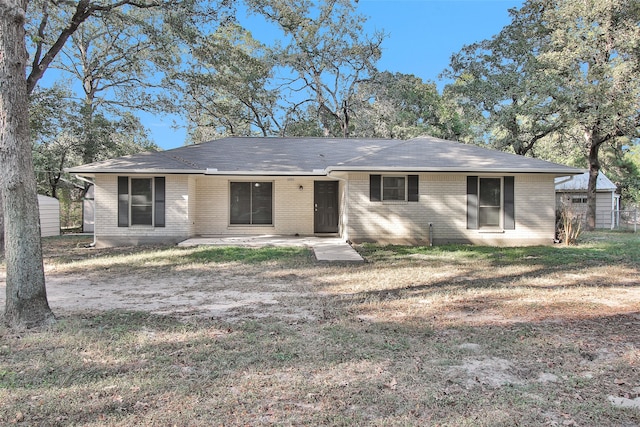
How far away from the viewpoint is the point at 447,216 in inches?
518

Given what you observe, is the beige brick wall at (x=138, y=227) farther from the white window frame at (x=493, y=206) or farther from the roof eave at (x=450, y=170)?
the white window frame at (x=493, y=206)

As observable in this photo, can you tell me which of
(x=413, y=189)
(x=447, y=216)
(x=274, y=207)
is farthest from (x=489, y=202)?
(x=274, y=207)

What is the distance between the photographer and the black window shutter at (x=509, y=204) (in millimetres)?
13062

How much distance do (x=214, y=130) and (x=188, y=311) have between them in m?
24.3

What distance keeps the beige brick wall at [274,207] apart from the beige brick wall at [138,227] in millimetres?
1336

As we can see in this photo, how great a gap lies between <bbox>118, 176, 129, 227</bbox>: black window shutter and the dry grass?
5735 millimetres

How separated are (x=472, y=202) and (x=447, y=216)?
85 cm

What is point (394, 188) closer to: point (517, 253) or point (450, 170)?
point (450, 170)

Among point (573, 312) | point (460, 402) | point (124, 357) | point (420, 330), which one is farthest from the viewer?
point (573, 312)

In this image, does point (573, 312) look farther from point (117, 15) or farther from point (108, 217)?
point (117, 15)

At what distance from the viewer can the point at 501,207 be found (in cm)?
1316

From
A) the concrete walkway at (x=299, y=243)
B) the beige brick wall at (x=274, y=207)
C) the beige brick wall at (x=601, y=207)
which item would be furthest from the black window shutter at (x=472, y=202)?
the beige brick wall at (x=601, y=207)

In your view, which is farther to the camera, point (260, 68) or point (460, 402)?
point (260, 68)

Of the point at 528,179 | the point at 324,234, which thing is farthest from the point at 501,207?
the point at 324,234
